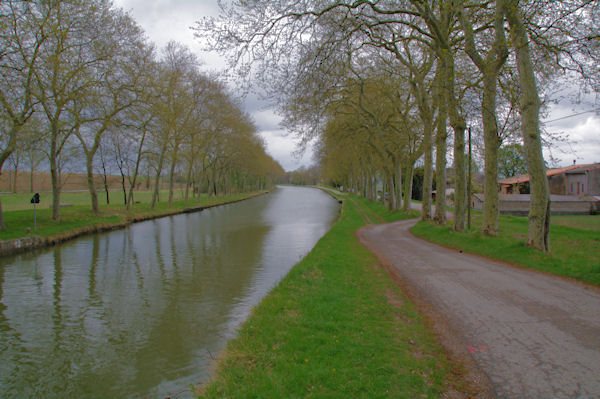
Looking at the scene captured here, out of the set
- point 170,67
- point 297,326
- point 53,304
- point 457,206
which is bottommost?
A: point 53,304

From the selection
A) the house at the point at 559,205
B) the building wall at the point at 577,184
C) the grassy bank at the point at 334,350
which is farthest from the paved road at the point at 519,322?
the building wall at the point at 577,184

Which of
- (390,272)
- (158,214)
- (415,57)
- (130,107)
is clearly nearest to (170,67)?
(130,107)

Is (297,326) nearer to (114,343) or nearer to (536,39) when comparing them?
(114,343)

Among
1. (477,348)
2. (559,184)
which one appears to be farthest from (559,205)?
(477,348)

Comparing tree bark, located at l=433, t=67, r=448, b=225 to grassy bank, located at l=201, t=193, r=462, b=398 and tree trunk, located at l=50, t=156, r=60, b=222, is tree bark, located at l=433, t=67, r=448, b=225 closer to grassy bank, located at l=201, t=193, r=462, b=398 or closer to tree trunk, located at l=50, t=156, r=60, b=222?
grassy bank, located at l=201, t=193, r=462, b=398

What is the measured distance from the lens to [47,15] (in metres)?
16.4

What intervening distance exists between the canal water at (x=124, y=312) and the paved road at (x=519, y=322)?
148 inches

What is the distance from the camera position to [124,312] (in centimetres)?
826

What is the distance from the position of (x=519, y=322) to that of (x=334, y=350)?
2.86 metres

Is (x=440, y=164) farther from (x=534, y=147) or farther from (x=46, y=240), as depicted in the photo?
(x=46, y=240)

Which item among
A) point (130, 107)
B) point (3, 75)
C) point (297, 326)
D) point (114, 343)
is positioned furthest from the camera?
point (130, 107)

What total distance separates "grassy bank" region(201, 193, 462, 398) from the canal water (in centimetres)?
83

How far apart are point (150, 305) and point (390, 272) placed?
6.01 metres

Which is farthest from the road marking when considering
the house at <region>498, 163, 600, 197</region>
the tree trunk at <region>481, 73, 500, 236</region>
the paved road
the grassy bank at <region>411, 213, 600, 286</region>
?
the house at <region>498, 163, 600, 197</region>
